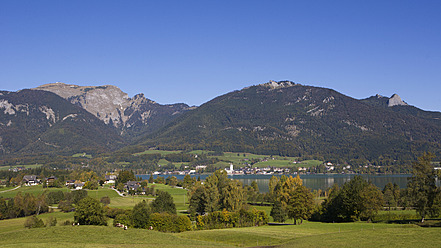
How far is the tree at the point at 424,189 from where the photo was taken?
63553mm

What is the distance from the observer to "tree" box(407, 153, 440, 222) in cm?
6355

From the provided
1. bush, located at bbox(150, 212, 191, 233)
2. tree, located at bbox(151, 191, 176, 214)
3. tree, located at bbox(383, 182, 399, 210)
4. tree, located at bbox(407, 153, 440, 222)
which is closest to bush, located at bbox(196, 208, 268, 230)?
bush, located at bbox(150, 212, 191, 233)

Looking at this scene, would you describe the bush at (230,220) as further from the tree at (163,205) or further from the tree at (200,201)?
the tree at (200,201)

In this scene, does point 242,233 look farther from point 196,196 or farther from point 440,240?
point 196,196

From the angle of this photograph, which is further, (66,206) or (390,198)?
(66,206)

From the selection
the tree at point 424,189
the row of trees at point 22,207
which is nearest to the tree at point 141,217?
the row of trees at point 22,207

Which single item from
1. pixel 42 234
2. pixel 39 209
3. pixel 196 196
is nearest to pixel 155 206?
pixel 196 196

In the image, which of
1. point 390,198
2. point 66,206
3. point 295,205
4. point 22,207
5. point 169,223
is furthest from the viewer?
point 66,206

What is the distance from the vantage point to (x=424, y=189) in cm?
6488

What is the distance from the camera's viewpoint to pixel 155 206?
84312 millimetres

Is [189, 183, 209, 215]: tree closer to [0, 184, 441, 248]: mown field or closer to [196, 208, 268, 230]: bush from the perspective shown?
[196, 208, 268, 230]: bush

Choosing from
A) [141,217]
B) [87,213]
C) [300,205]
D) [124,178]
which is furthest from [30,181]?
[300,205]

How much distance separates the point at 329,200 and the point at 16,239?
187 feet

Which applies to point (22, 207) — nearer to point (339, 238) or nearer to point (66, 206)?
point (66, 206)
